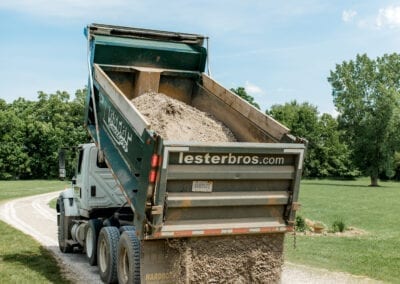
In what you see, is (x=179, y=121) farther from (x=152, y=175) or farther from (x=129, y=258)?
(x=129, y=258)

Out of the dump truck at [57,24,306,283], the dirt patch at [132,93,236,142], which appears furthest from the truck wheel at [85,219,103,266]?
the dirt patch at [132,93,236,142]

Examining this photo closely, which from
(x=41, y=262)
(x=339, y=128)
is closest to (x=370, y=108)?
(x=339, y=128)

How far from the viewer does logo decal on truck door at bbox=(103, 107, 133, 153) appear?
8702mm

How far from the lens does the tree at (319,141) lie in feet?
277

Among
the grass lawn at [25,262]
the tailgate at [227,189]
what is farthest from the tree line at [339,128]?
the tailgate at [227,189]

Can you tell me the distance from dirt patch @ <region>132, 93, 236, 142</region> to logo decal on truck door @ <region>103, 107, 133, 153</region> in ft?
1.76

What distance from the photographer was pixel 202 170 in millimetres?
7895

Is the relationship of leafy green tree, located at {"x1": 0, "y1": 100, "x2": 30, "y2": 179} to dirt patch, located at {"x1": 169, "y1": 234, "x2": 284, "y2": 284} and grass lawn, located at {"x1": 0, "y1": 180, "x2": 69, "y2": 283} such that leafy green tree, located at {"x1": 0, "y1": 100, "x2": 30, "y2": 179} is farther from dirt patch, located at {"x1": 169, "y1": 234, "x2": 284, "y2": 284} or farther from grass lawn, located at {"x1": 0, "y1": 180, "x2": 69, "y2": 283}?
dirt patch, located at {"x1": 169, "y1": 234, "x2": 284, "y2": 284}

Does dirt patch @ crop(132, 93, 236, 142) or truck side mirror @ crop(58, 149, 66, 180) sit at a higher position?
dirt patch @ crop(132, 93, 236, 142)

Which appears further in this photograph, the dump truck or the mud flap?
the mud flap

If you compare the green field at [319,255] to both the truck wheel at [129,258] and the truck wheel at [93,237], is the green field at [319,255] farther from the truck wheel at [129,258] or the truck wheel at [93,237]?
the truck wheel at [129,258]

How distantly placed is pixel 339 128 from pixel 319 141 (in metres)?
16.6

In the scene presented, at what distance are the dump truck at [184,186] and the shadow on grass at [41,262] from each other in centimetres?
80

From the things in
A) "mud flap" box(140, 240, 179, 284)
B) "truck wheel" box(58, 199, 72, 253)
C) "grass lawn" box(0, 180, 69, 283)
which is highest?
"mud flap" box(140, 240, 179, 284)
